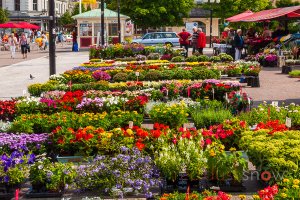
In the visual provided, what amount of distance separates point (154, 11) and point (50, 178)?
151ft

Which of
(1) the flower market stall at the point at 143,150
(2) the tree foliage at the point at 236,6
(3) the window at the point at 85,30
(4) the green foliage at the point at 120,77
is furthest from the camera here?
(2) the tree foliage at the point at 236,6

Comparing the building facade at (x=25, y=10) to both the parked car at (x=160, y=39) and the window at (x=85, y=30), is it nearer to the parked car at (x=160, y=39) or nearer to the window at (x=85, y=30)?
the window at (x=85, y=30)

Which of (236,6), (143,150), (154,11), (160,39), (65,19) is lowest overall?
(143,150)

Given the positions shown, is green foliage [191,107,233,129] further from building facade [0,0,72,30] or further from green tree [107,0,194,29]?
building facade [0,0,72,30]

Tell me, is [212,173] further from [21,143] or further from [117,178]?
[21,143]

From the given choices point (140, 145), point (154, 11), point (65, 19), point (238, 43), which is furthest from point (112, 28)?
point (65, 19)

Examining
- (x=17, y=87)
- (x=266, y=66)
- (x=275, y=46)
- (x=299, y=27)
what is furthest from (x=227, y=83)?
(x=299, y=27)

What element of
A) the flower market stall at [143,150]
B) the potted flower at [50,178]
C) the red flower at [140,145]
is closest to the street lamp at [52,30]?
the flower market stall at [143,150]

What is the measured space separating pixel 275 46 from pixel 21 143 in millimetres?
21526

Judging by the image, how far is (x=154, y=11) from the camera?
171ft

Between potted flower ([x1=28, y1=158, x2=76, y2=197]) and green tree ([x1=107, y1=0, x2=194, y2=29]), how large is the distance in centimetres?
4505

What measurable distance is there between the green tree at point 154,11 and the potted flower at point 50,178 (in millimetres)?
45046

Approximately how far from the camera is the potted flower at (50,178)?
696 cm

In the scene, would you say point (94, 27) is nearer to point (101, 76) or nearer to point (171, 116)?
point (101, 76)
